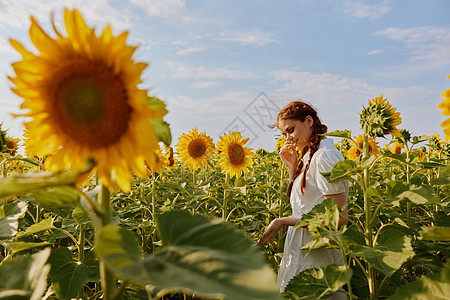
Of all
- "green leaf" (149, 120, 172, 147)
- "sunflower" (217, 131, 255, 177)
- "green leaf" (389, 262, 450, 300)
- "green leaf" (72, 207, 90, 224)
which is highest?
"sunflower" (217, 131, 255, 177)

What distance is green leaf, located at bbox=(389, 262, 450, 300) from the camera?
1.05m

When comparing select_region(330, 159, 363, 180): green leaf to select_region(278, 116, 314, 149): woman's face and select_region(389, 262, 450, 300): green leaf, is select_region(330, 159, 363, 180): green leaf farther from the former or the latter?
select_region(278, 116, 314, 149): woman's face

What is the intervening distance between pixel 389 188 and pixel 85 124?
1.81 meters

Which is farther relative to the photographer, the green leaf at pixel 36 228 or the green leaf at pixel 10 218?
the green leaf at pixel 36 228

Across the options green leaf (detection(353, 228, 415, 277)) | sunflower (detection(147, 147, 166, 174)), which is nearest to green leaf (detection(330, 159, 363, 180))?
green leaf (detection(353, 228, 415, 277))

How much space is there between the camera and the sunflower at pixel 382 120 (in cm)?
242

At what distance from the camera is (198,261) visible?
2.21 ft

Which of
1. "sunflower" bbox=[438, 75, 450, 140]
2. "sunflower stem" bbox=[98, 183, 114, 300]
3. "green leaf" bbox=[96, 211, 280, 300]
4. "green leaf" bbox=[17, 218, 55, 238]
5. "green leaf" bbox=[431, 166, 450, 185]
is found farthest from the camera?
"green leaf" bbox=[431, 166, 450, 185]

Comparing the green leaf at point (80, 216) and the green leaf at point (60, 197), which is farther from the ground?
the green leaf at point (80, 216)

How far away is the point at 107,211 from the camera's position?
0.91 meters

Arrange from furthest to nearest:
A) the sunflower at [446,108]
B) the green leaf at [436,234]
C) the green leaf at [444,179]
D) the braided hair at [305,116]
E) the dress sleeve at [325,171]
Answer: the braided hair at [305,116] < the dress sleeve at [325,171] < the green leaf at [444,179] < the sunflower at [446,108] < the green leaf at [436,234]

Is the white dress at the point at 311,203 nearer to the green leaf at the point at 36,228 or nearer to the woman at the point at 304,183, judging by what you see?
the woman at the point at 304,183

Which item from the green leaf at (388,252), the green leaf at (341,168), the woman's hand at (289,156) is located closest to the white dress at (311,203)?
the woman's hand at (289,156)

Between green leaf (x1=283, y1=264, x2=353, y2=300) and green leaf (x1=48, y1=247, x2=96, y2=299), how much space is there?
44.2 inches
